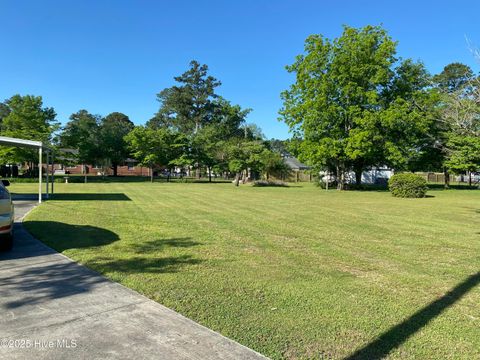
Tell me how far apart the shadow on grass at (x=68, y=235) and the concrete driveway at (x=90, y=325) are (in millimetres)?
2119

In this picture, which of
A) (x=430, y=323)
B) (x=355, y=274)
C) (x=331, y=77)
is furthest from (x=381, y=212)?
(x=331, y=77)

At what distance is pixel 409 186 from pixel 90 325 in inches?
880

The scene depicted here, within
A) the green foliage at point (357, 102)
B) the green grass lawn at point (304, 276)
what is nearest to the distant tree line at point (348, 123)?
the green foliage at point (357, 102)

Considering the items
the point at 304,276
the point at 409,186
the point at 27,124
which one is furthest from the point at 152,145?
the point at 304,276

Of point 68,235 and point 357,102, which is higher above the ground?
point 357,102

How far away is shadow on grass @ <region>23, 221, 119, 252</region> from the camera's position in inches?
294

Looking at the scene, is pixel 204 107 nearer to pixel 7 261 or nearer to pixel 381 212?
pixel 381 212

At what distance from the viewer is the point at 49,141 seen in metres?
38.2

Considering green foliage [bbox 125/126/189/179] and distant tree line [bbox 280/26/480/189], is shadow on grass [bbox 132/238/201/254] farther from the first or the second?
green foliage [bbox 125/126/189/179]

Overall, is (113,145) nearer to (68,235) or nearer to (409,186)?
(409,186)

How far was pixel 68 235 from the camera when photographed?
8.40 meters

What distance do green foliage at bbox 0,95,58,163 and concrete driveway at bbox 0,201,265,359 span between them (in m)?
34.8

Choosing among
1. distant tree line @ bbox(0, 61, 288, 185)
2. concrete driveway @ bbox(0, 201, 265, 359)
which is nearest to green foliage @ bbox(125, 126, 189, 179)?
distant tree line @ bbox(0, 61, 288, 185)

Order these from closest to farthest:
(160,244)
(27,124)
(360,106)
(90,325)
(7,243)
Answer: (90,325), (7,243), (160,244), (360,106), (27,124)
